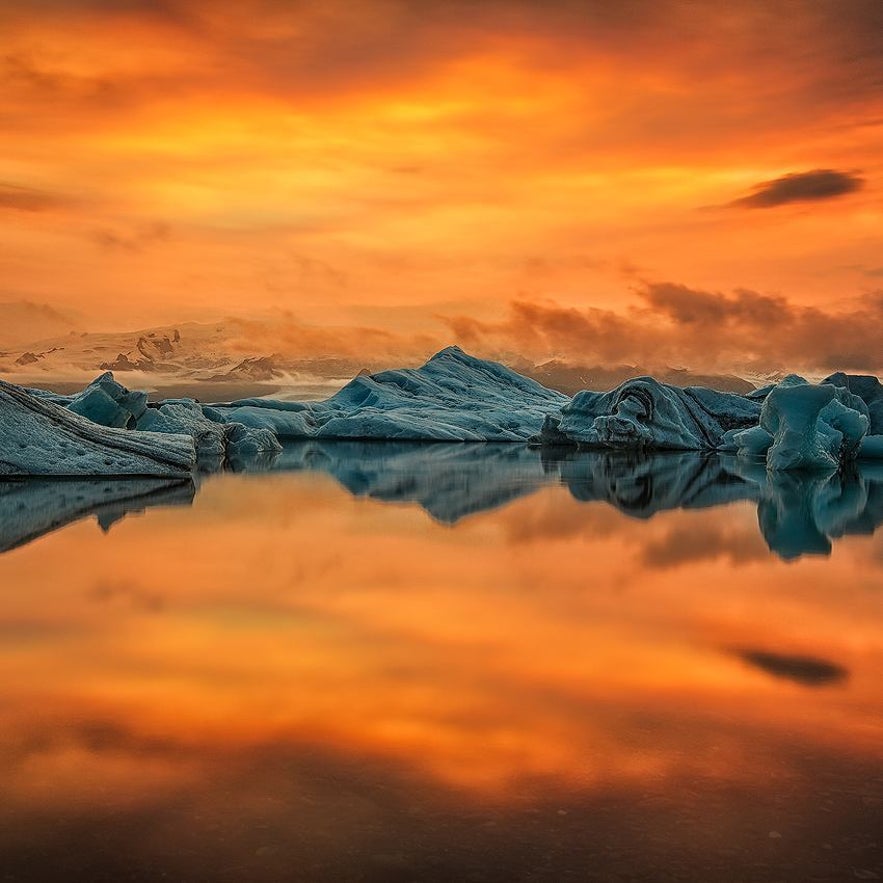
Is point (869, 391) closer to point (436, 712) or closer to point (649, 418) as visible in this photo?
point (649, 418)

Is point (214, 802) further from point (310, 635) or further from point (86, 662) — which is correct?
point (310, 635)

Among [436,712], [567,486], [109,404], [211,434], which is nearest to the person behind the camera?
[436,712]

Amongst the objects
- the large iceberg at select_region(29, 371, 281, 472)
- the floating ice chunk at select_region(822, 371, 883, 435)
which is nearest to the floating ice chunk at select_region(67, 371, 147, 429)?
the large iceberg at select_region(29, 371, 281, 472)

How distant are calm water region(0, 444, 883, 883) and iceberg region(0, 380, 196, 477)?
7302 mm

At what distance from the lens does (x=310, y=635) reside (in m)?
5.02

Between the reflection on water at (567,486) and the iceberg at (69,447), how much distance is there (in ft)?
1.93

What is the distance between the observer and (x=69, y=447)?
15.8 meters

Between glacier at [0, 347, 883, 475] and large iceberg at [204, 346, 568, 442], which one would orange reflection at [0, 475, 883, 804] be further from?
large iceberg at [204, 346, 568, 442]

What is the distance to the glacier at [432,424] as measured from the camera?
16109 mm

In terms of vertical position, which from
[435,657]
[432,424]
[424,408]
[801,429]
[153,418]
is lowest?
[435,657]

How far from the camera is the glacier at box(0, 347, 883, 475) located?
1611cm

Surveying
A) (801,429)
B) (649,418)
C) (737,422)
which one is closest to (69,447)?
(801,429)

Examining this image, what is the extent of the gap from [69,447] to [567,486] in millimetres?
8418

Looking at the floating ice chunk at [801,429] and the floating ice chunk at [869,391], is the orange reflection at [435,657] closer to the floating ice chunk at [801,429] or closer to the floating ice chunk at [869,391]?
the floating ice chunk at [801,429]
